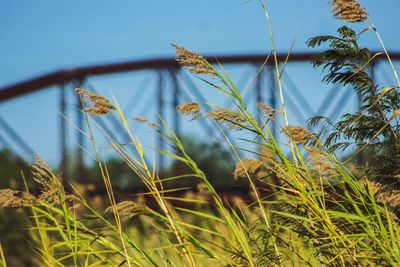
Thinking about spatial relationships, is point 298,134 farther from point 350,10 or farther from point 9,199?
point 9,199

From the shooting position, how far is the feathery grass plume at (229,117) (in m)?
2.64

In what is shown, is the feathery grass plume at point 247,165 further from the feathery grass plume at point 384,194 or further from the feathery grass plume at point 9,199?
the feathery grass plume at point 9,199

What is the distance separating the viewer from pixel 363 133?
2891 mm

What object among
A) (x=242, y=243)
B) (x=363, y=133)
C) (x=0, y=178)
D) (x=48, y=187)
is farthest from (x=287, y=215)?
(x=0, y=178)

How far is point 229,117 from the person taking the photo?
2676mm

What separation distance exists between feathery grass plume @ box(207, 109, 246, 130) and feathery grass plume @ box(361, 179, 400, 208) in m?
0.49

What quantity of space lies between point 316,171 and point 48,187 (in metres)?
0.98

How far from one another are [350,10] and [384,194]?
0.67m

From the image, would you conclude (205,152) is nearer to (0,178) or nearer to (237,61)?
(0,178)

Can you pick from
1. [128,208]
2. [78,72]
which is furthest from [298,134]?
[78,72]

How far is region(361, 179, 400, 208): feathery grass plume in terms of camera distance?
2.66 meters

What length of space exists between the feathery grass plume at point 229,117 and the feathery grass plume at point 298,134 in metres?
0.17

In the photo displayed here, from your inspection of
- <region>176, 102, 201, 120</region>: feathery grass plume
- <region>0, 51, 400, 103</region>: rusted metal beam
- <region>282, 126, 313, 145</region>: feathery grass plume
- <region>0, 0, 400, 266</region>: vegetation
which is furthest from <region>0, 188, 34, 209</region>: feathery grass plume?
<region>0, 51, 400, 103</region>: rusted metal beam

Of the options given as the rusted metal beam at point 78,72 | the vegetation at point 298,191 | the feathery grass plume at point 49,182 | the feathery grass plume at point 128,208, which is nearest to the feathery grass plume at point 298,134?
the vegetation at point 298,191
